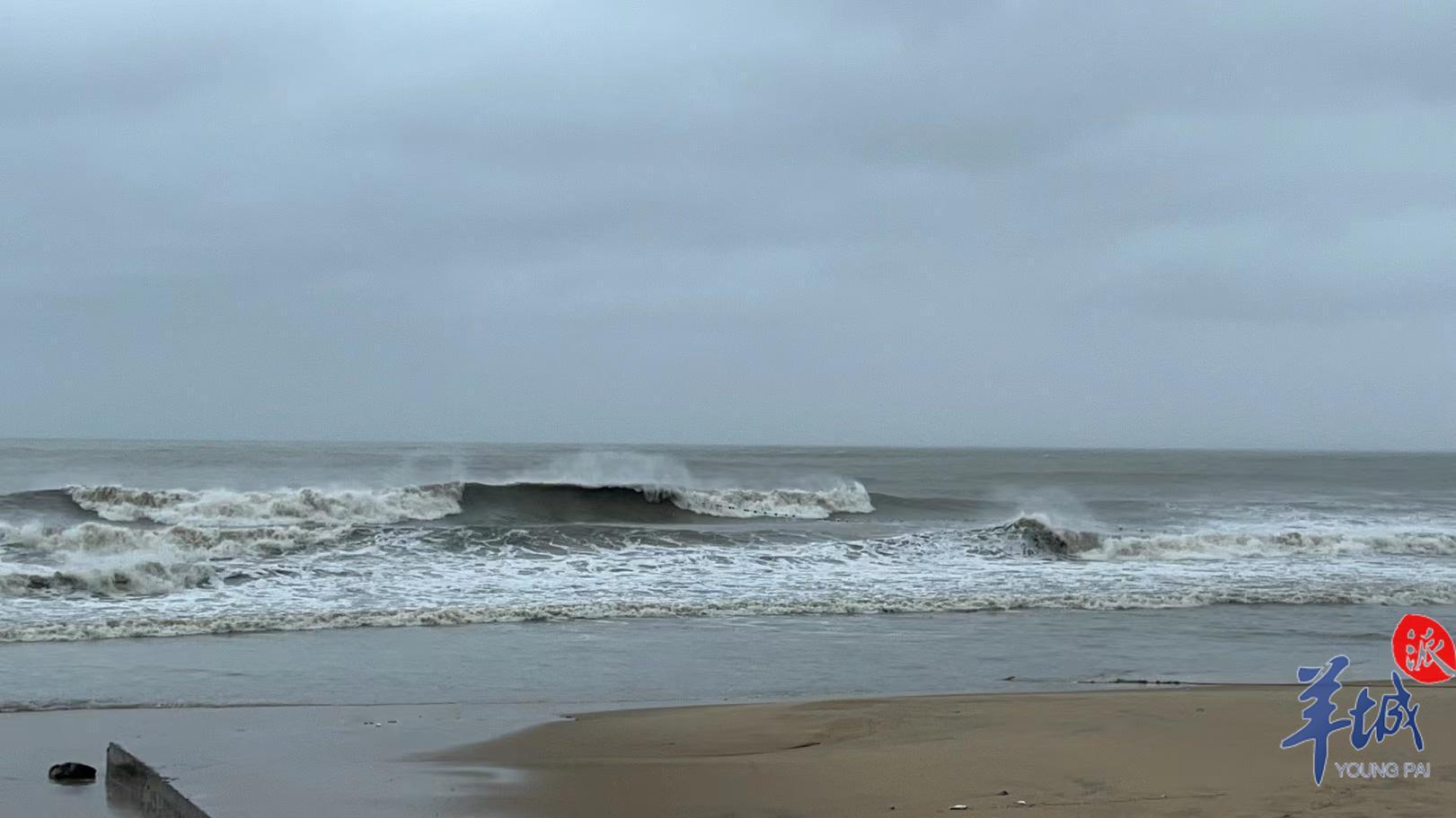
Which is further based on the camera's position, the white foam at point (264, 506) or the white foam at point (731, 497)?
the white foam at point (731, 497)

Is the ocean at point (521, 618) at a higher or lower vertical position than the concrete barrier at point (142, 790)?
lower

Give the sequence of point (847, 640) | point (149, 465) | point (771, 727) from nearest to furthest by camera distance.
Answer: point (771, 727), point (847, 640), point (149, 465)

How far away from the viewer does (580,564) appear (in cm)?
1683

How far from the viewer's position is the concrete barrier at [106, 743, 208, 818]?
524cm

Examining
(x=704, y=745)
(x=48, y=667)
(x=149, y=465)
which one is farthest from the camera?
(x=149, y=465)

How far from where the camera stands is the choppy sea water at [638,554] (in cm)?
1306

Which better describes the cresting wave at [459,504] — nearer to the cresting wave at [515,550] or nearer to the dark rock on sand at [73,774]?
the cresting wave at [515,550]

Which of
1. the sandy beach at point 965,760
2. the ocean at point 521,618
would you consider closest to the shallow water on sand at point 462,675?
the ocean at point 521,618

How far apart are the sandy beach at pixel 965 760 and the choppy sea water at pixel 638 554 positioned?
203 inches

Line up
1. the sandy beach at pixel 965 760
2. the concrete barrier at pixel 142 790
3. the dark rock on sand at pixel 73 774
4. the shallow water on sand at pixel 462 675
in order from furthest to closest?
the shallow water on sand at pixel 462 675, the dark rock on sand at pixel 73 774, the sandy beach at pixel 965 760, the concrete barrier at pixel 142 790

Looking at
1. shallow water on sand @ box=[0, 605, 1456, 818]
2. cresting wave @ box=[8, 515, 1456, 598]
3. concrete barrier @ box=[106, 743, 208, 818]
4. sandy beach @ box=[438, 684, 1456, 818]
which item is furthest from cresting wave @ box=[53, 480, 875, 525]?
concrete barrier @ box=[106, 743, 208, 818]

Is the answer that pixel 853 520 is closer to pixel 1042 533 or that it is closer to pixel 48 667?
pixel 1042 533

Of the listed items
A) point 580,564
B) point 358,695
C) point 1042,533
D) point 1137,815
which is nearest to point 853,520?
point 1042,533

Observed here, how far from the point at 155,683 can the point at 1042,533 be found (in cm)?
1633
